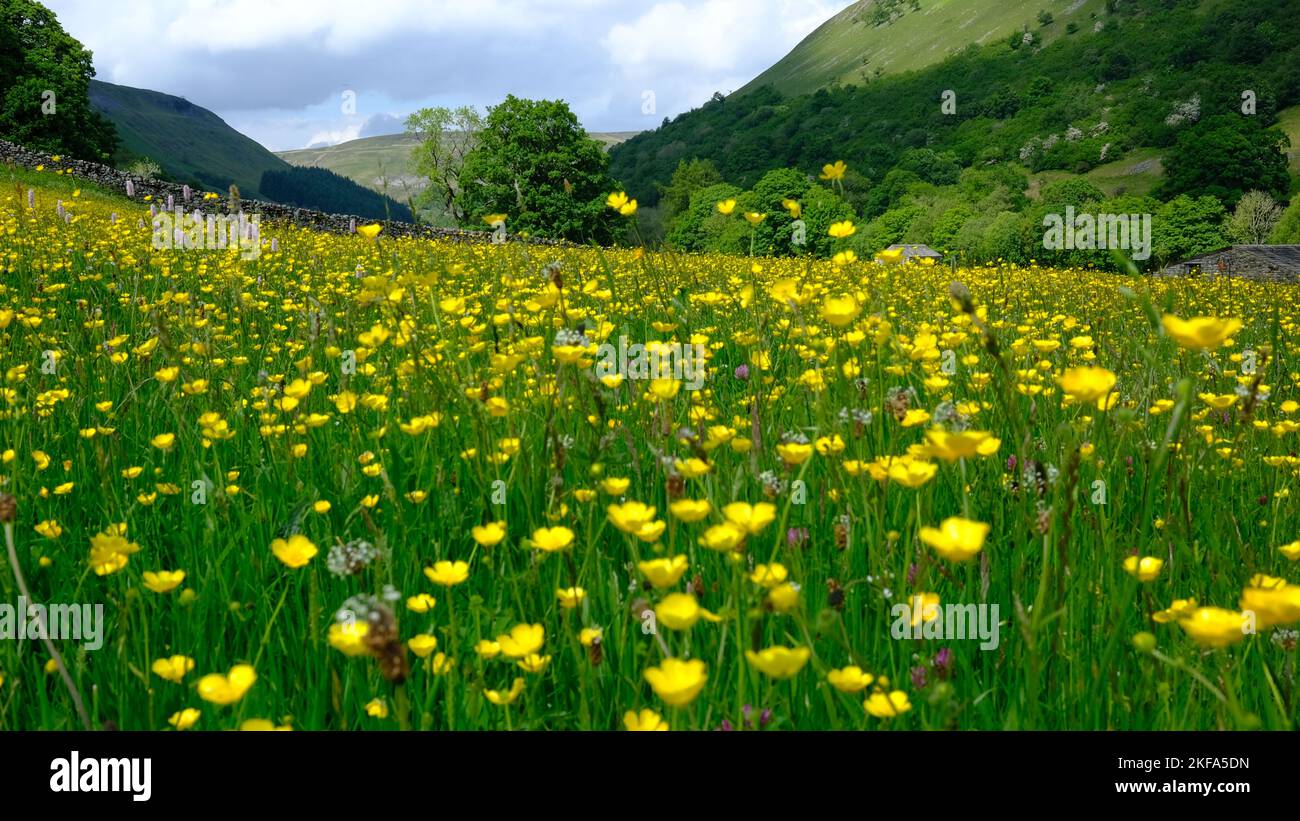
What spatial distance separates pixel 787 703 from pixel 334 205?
16794 centimetres

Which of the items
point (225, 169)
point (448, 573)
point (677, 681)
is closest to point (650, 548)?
point (448, 573)

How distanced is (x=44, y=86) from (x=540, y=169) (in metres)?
24.5

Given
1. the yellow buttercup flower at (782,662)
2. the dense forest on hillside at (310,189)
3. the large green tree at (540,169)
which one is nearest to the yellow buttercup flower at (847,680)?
the yellow buttercup flower at (782,662)

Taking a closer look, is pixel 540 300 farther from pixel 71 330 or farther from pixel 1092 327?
pixel 1092 327

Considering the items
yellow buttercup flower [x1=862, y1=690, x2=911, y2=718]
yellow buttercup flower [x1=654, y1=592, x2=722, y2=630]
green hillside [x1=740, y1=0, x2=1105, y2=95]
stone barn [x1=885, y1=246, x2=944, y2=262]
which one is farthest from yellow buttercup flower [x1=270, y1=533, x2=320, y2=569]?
green hillside [x1=740, y1=0, x2=1105, y2=95]

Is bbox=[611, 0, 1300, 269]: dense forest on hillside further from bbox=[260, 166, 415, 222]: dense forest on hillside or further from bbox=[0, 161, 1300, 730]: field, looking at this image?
bbox=[260, 166, 415, 222]: dense forest on hillside

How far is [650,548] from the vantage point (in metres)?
2.08

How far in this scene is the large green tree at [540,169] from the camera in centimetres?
4644

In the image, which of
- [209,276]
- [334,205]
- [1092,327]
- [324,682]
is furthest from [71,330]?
[334,205]

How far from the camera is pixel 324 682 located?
1.54m

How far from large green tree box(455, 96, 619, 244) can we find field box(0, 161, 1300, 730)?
145 feet

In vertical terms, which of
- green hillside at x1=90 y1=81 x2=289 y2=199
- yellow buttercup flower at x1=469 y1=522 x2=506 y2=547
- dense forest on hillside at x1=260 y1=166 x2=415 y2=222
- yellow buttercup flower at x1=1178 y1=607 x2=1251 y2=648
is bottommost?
yellow buttercup flower at x1=469 y1=522 x2=506 y2=547

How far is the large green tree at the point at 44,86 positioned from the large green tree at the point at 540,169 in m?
19.3

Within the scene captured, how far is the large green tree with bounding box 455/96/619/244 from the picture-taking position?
46438 mm
